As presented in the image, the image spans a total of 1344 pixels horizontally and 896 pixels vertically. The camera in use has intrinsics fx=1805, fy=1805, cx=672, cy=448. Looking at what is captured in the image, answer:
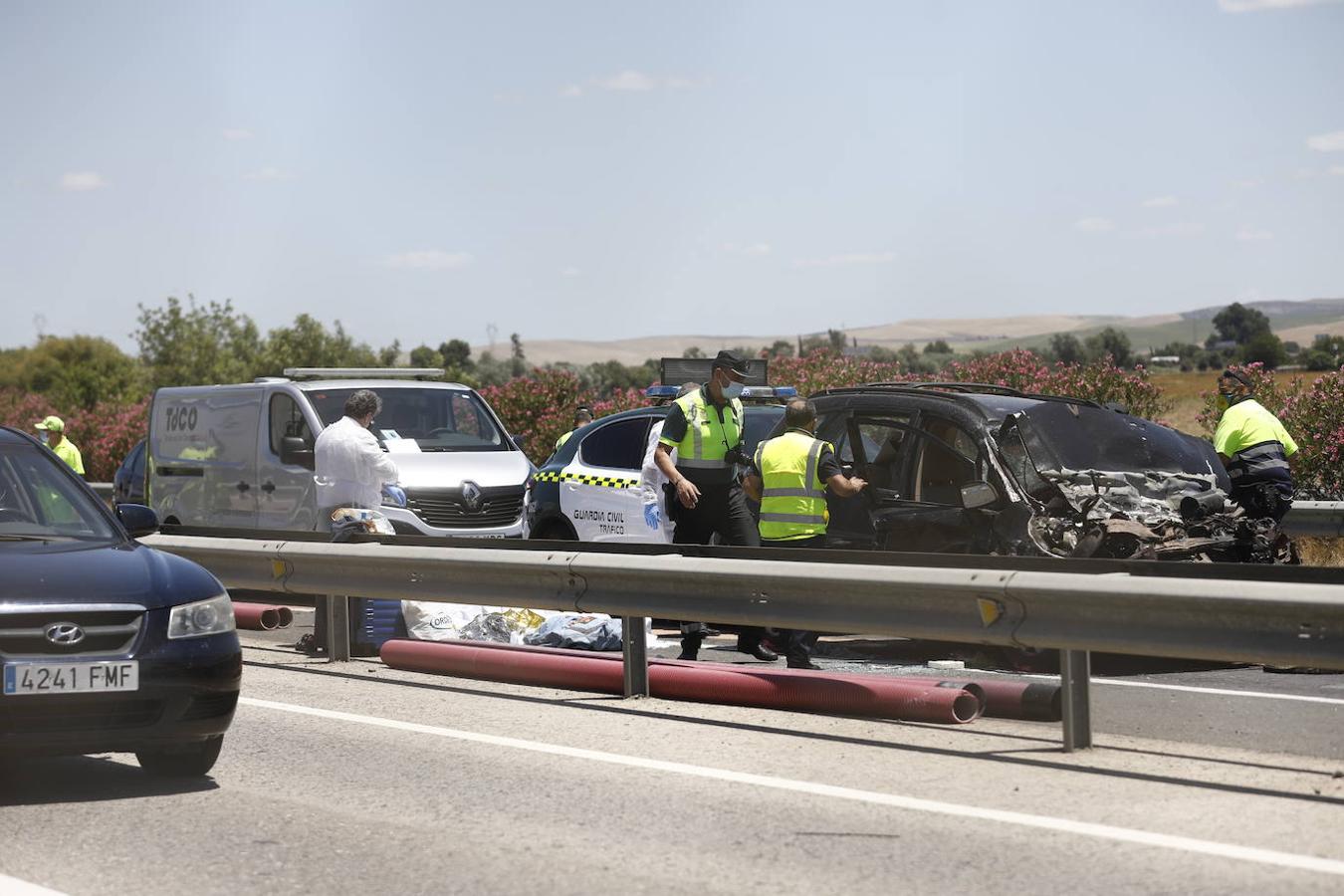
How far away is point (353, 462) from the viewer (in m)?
12.3

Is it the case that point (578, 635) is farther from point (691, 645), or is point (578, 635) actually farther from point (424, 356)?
point (424, 356)

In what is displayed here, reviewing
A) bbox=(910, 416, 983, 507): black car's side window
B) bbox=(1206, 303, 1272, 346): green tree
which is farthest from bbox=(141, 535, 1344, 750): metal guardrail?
bbox=(1206, 303, 1272, 346): green tree

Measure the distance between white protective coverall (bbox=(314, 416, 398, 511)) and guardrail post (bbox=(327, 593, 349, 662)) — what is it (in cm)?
75

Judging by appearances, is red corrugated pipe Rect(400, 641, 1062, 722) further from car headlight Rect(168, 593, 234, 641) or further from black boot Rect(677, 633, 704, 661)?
car headlight Rect(168, 593, 234, 641)

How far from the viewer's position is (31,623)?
7.04 meters

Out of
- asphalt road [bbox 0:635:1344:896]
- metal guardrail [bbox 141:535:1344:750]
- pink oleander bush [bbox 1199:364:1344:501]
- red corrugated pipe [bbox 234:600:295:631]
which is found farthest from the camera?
pink oleander bush [bbox 1199:364:1344:501]

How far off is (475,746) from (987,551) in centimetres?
403

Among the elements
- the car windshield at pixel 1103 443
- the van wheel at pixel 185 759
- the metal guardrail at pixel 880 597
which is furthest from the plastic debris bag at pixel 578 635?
the van wheel at pixel 185 759

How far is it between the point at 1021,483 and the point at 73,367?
4087 inches


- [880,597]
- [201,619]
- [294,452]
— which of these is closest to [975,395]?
[880,597]

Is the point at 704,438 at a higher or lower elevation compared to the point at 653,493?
higher

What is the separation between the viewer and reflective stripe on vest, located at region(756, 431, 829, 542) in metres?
11.2

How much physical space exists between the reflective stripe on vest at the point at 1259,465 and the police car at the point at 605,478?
3.54 m

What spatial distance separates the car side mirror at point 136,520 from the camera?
27.2 ft
